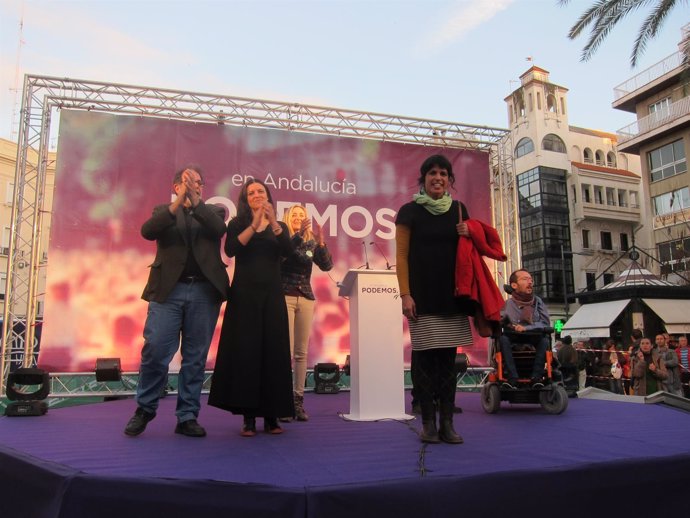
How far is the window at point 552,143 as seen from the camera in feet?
127

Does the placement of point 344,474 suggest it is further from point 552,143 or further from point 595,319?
point 552,143

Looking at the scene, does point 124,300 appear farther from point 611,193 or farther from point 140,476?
point 611,193

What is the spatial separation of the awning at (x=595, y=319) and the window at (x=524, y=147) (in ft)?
60.0

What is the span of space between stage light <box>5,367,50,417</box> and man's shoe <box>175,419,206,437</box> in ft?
6.51

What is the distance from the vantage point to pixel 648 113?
28688 mm

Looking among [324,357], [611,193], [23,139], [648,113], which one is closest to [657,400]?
[324,357]

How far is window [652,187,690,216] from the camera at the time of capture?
26.4 m

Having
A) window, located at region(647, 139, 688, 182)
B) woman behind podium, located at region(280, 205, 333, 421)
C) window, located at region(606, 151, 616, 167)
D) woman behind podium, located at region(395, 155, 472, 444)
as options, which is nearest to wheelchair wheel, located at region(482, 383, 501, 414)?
woman behind podium, located at region(280, 205, 333, 421)

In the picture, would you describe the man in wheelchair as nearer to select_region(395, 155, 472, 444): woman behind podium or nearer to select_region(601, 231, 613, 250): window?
select_region(395, 155, 472, 444): woman behind podium

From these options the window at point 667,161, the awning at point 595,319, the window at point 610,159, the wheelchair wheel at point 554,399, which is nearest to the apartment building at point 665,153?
the window at point 667,161

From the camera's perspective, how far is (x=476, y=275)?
2889 millimetres

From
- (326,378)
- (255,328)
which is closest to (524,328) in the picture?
(255,328)

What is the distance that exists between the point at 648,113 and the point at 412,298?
31.5 metres

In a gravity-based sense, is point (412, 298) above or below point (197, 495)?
above
